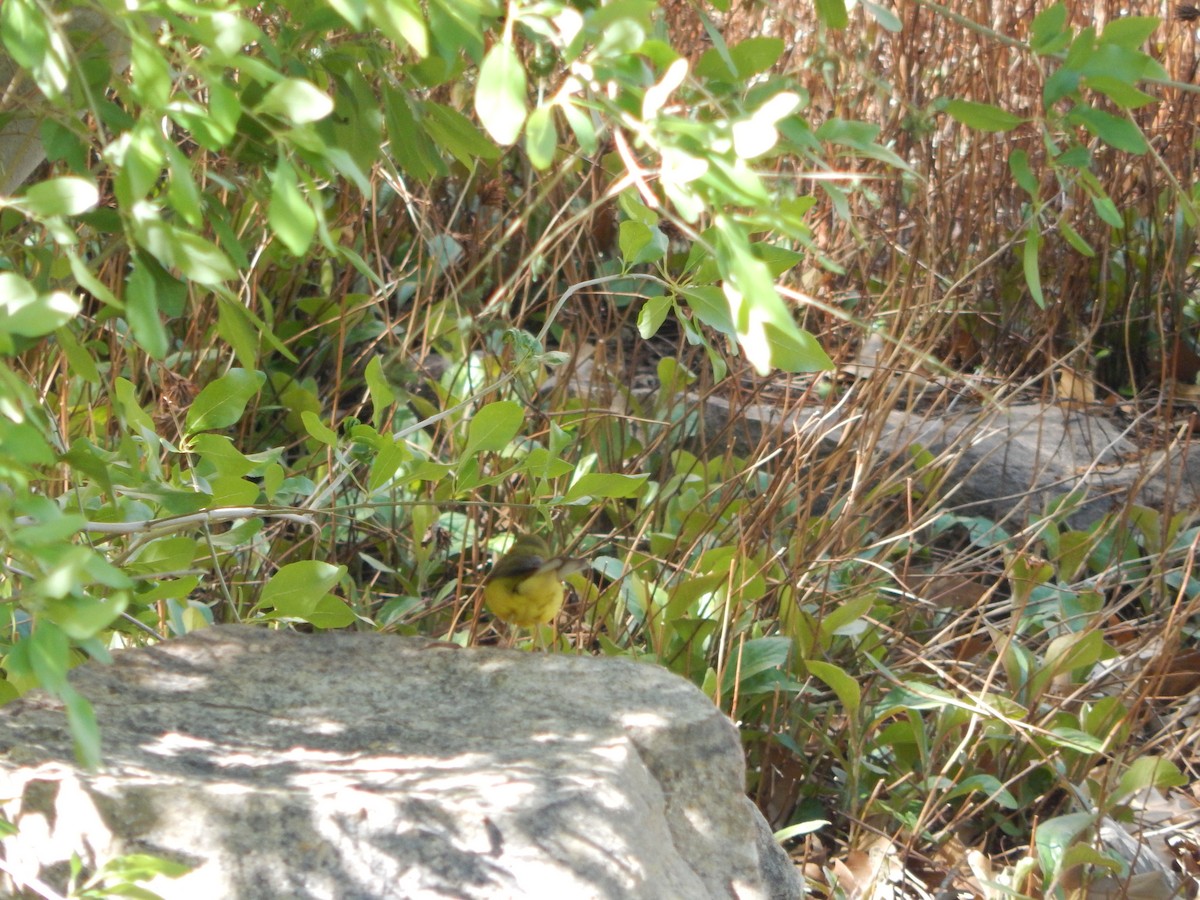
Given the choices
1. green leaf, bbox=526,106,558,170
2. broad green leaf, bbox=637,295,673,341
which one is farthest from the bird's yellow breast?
green leaf, bbox=526,106,558,170

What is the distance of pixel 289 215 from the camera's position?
1.09m

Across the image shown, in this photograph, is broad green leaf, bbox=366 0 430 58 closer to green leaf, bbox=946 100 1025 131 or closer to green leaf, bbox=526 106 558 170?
green leaf, bbox=526 106 558 170

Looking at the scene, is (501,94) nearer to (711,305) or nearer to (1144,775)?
(711,305)

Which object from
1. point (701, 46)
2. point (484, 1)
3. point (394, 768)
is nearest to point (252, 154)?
point (484, 1)

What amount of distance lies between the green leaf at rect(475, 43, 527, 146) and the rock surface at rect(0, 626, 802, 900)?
0.81 m

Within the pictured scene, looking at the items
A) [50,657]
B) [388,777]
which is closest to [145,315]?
[50,657]

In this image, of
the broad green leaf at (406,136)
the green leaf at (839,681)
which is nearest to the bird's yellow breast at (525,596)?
the green leaf at (839,681)

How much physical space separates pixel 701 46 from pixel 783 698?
6.63 feet

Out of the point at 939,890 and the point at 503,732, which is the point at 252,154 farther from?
the point at 939,890

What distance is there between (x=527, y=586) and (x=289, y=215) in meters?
1.23

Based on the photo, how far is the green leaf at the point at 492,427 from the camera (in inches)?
83.4

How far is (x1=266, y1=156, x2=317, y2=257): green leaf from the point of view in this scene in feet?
3.54

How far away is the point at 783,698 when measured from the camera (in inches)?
111

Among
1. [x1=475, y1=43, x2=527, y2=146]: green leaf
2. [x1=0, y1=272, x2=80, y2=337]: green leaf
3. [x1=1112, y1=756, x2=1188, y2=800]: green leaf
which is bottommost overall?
[x1=1112, y1=756, x2=1188, y2=800]: green leaf
